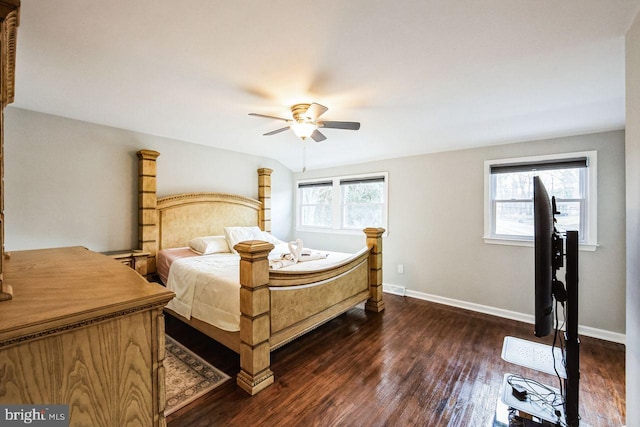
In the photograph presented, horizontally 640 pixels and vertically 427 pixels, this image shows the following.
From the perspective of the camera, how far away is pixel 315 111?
2.36 meters

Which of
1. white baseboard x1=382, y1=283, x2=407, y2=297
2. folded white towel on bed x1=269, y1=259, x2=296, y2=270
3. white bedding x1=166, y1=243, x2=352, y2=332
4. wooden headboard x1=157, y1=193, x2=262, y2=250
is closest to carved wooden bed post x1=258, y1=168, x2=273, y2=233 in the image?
wooden headboard x1=157, y1=193, x2=262, y2=250

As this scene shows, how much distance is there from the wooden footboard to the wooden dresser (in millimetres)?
928

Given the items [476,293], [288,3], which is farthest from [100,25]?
[476,293]

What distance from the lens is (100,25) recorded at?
159 cm

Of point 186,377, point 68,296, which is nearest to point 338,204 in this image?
point 186,377

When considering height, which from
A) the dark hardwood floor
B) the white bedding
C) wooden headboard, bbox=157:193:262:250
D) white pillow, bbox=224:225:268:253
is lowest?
the dark hardwood floor

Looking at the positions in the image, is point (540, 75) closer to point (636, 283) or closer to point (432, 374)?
point (636, 283)

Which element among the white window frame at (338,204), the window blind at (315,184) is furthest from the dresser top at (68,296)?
the window blind at (315,184)

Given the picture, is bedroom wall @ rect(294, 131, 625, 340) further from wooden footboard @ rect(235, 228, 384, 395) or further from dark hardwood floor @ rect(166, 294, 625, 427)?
wooden footboard @ rect(235, 228, 384, 395)

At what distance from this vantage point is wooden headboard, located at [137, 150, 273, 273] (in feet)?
11.5

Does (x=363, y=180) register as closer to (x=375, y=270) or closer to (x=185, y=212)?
(x=375, y=270)

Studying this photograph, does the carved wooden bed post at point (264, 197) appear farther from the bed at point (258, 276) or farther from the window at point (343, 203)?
the window at point (343, 203)

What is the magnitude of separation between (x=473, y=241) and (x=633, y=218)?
2.21m

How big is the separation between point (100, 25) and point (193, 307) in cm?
226
